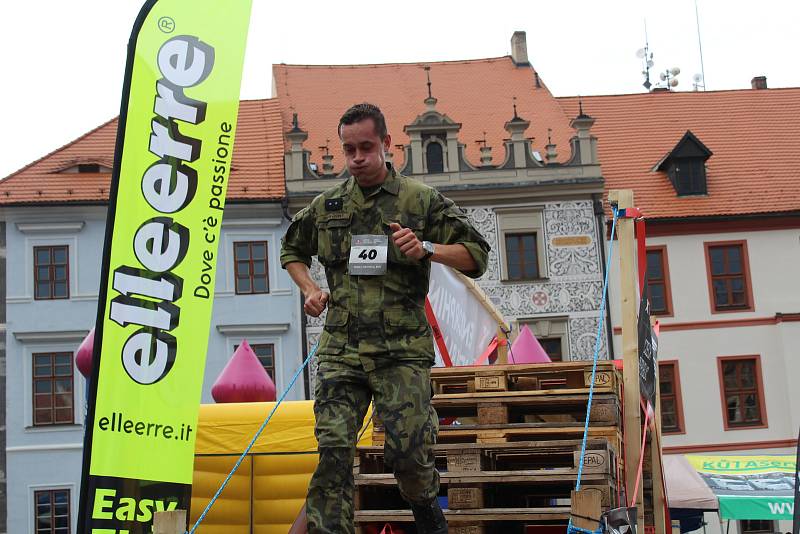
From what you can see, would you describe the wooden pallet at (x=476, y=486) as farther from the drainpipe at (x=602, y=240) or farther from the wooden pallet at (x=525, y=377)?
the drainpipe at (x=602, y=240)

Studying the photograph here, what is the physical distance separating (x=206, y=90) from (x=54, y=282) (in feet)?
76.4

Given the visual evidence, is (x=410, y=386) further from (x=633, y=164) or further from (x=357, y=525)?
(x=633, y=164)

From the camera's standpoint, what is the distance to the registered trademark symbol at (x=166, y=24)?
26.1 ft

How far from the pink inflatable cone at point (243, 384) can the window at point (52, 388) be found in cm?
1788

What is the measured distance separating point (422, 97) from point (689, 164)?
26.8 ft

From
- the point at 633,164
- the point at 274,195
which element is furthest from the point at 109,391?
the point at 633,164

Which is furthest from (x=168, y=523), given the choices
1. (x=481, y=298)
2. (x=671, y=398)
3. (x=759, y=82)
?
(x=759, y=82)

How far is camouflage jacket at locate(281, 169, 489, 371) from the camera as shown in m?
4.92

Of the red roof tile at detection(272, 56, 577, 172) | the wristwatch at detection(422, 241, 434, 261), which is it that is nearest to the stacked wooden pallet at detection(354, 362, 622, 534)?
the wristwatch at detection(422, 241, 434, 261)

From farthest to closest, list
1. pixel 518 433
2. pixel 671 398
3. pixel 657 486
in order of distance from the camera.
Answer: pixel 671 398, pixel 657 486, pixel 518 433

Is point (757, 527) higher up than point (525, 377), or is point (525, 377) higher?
point (525, 377)

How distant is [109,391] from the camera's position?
6859mm

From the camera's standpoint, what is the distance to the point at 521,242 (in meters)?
31.0

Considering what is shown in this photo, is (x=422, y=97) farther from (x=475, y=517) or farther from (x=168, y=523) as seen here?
(x=168, y=523)
